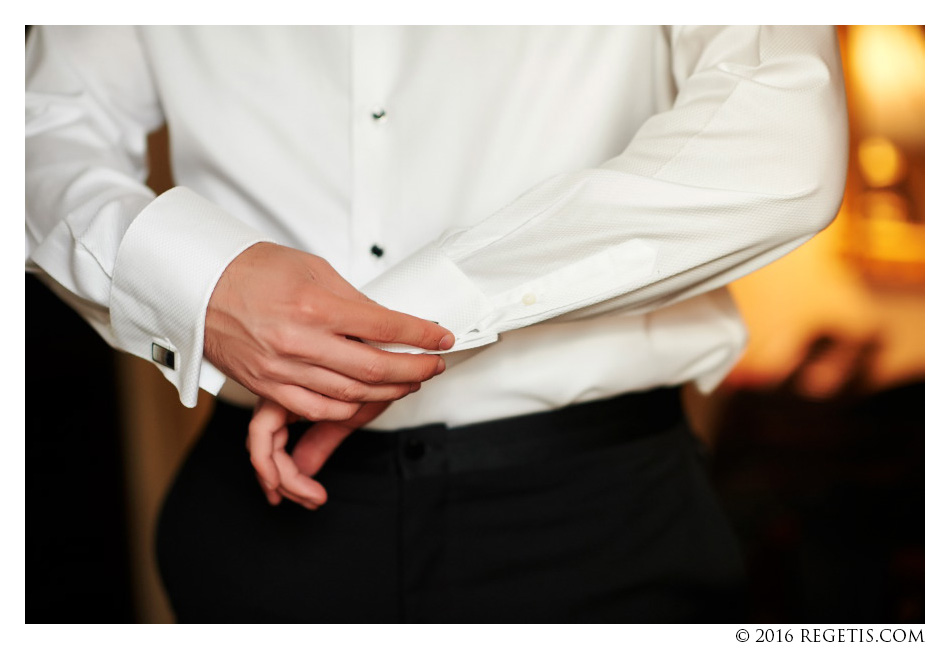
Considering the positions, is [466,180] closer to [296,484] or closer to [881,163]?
[296,484]

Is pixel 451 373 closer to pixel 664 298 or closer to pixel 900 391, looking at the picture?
pixel 664 298

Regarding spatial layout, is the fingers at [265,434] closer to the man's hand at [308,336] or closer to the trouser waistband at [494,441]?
the man's hand at [308,336]

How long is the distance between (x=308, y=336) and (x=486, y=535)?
1.18 ft

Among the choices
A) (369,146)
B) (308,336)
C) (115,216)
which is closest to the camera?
(308,336)

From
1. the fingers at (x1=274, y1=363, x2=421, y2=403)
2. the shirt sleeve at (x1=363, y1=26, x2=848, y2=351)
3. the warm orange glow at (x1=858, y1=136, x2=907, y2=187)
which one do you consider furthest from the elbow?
the warm orange glow at (x1=858, y1=136, x2=907, y2=187)

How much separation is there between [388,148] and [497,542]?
0.45 m

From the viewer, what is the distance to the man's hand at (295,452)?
77 cm

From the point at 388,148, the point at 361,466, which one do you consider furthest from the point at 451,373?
the point at 388,148

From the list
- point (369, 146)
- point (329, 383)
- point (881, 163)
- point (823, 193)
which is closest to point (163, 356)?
point (329, 383)

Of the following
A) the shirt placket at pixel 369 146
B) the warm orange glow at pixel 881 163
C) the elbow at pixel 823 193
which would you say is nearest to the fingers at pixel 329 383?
the shirt placket at pixel 369 146

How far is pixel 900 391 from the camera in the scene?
91.9 inches

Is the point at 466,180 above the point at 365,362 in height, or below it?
above

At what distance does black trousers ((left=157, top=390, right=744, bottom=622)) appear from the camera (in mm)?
907

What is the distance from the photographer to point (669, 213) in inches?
28.8
